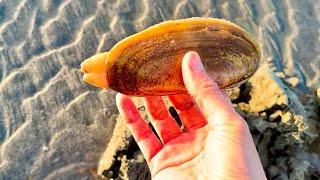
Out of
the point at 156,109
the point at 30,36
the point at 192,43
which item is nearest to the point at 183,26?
the point at 192,43

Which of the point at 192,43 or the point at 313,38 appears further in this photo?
the point at 313,38

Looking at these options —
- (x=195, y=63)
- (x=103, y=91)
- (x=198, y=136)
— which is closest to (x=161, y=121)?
(x=198, y=136)

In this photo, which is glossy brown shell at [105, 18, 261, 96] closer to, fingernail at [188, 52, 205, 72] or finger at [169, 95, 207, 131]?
fingernail at [188, 52, 205, 72]

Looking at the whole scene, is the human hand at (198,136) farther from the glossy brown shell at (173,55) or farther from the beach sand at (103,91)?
the beach sand at (103,91)

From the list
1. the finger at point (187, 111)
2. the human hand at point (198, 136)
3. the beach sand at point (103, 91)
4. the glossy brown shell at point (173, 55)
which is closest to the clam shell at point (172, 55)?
the glossy brown shell at point (173, 55)

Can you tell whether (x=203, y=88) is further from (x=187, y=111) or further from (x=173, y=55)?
(x=187, y=111)

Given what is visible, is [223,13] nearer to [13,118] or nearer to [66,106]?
[66,106]
